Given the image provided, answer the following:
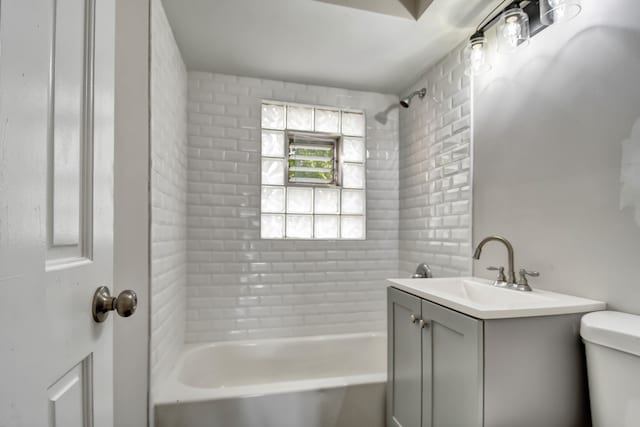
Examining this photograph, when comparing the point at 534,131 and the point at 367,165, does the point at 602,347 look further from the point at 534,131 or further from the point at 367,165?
the point at 367,165

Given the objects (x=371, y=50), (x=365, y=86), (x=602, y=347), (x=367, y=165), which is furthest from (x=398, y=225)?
(x=602, y=347)

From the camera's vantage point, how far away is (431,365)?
4.04 feet

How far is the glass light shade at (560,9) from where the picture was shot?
1162 millimetres

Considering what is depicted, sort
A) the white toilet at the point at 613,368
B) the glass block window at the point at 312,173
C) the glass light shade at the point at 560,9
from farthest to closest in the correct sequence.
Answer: the glass block window at the point at 312,173, the glass light shade at the point at 560,9, the white toilet at the point at 613,368

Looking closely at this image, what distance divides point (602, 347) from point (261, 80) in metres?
2.37

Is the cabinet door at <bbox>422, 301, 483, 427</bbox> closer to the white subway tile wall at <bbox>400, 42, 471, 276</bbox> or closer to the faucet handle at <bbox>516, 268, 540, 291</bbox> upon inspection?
the faucet handle at <bbox>516, 268, 540, 291</bbox>

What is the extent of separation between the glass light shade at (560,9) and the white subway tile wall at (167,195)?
1.65 metres

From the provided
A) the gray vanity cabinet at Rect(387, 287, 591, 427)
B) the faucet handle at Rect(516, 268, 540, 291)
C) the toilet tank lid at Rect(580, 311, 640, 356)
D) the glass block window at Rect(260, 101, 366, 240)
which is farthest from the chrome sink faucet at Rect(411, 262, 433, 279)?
the toilet tank lid at Rect(580, 311, 640, 356)

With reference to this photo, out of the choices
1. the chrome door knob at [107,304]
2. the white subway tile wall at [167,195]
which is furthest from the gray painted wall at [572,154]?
the white subway tile wall at [167,195]

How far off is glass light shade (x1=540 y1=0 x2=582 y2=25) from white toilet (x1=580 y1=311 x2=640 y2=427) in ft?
3.51

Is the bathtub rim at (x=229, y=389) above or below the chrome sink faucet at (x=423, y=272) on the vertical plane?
below

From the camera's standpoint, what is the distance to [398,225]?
8.60ft

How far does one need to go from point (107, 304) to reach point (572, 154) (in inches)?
63.0

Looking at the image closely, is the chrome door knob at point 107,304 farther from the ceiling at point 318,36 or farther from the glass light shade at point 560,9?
the glass light shade at point 560,9
